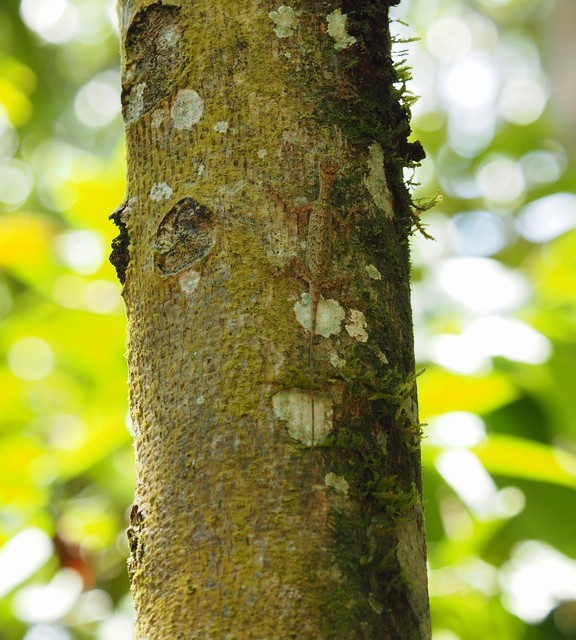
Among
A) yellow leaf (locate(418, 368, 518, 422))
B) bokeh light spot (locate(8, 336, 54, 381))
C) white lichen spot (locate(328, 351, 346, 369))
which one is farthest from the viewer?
bokeh light spot (locate(8, 336, 54, 381))

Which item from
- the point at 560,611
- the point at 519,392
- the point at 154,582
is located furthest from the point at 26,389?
the point at 154,582

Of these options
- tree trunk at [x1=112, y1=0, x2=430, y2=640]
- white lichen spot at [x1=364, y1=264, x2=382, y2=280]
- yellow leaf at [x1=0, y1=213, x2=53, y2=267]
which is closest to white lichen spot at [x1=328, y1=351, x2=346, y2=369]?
tree trunk at [x1=112, y1=0, x2=430, y2=640]

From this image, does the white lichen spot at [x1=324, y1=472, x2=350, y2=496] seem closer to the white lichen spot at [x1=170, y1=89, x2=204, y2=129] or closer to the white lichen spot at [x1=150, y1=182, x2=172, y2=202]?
the white lichen spot at [x1=150, y1=182, x2=172, y2=202]

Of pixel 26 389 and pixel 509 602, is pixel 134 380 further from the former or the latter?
pixel 26 389


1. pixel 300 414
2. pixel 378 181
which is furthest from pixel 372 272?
pixel 300 414

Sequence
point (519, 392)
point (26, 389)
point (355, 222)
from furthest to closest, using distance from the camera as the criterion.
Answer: point (26, 389), point (519, 392), point (355, 222)

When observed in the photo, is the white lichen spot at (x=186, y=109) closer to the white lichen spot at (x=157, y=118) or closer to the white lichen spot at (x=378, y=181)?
the white lichen spot at (x=157, y=118)

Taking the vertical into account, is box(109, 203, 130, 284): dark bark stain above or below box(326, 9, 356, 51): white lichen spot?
below

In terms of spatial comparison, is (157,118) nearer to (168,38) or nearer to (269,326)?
(168,38)

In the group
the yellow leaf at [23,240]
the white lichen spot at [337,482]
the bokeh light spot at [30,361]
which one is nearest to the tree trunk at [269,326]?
the white lichen spot at [337,482]
